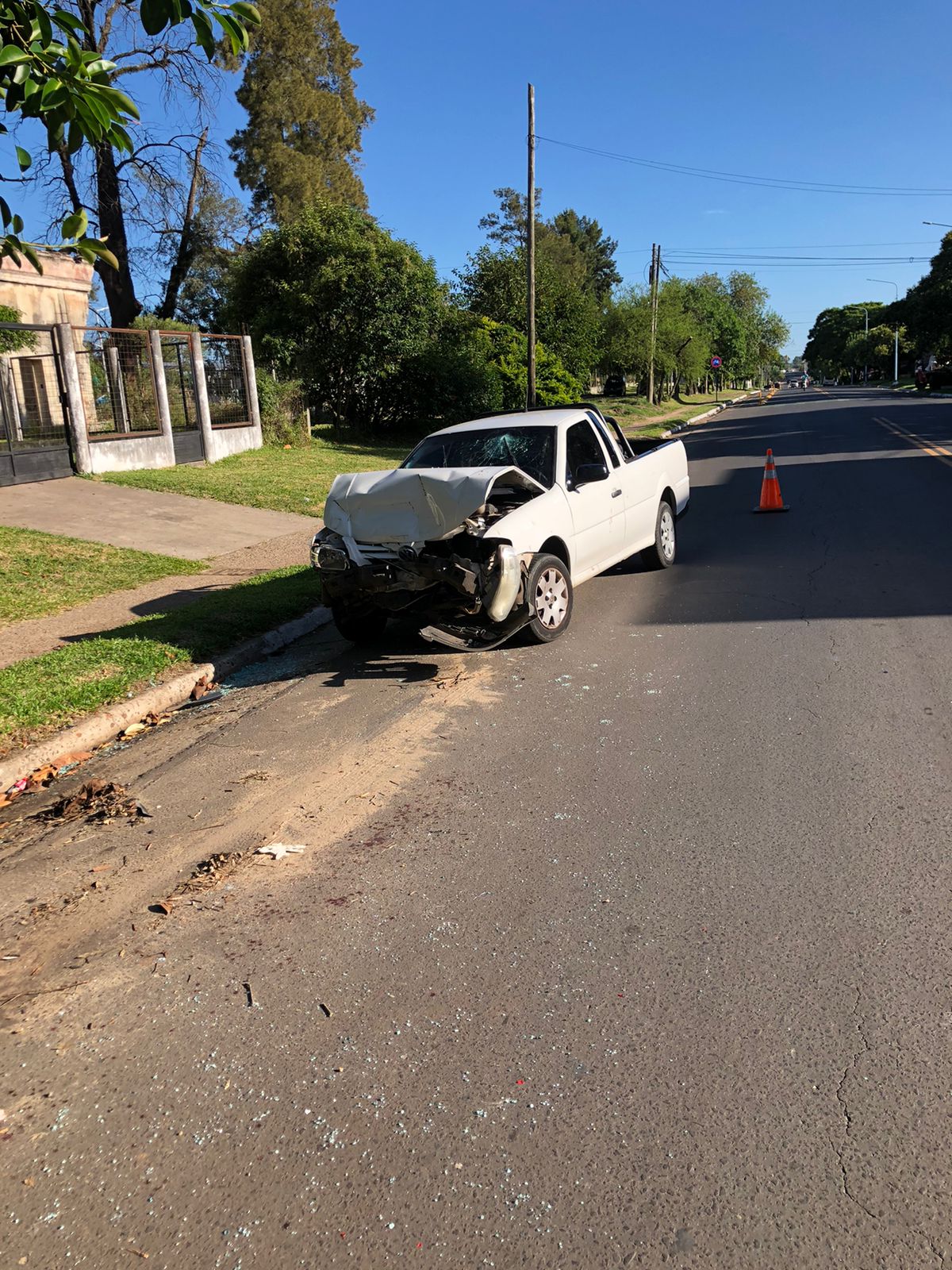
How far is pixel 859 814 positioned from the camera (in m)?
4.37

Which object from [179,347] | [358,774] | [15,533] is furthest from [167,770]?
[179,347]

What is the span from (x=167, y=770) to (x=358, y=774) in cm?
118


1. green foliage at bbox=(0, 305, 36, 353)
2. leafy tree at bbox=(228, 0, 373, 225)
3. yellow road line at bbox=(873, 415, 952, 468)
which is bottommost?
yellow road line at bbox=(873, 415, 952, 468)

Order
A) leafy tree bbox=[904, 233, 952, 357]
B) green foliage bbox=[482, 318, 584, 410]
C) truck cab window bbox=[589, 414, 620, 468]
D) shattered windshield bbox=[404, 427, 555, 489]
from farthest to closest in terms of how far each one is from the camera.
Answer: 1. leafy tree bbox=[904, 233, 952, 357]
2. green foliage bbox=[482, 318, 584, 410]
3. truck cab window bbox=[589, 414, 620, 468]
4. shattered windshield bbox=[404, 427, 555, 489]

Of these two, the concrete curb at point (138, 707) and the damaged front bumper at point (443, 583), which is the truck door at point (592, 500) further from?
the concrete curb at point (138, 707)

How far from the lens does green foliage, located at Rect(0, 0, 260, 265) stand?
3.04 meters

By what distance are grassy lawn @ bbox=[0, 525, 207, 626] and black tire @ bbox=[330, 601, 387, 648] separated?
10.8 feet

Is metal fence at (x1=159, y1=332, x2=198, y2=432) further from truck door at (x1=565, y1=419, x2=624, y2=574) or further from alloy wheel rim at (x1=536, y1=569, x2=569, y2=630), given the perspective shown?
alloy wheel rim at (x1=536, y1=569, x2=569, y2=630)

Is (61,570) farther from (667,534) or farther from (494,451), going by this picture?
(667,534)

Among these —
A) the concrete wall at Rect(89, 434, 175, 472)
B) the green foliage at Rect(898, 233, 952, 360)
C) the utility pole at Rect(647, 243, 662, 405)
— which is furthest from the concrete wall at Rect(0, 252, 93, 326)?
the green foliage at Rect(898, 233, 952, 360)

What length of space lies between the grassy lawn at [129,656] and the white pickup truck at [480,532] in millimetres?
1183

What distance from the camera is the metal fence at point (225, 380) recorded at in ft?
71.2

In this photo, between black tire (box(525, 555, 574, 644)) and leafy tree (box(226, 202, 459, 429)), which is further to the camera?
leafy tree (box(226, 202, 459, 429))

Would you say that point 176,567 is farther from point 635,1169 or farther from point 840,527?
point 635,1169
